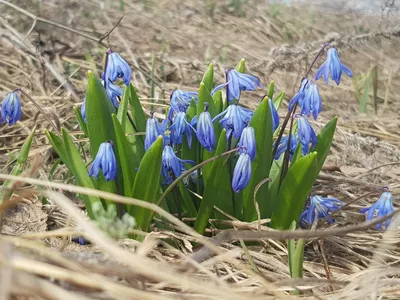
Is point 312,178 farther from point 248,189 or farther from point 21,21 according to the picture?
point 21,21

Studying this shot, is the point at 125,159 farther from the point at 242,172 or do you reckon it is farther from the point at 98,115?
the point at 242,172

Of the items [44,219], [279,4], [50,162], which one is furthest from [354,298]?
[279,4]

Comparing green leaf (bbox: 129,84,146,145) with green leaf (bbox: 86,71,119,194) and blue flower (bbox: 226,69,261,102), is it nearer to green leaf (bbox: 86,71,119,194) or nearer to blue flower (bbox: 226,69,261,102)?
green leaf (bbox: 86,71,119,194)

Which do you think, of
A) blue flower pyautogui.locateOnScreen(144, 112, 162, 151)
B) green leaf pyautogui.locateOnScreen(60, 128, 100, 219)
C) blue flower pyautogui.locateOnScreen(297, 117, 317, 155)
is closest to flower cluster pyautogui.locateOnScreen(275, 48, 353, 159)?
blue flower pyautogui.locateOnScreen(297, 117, 317, 155)

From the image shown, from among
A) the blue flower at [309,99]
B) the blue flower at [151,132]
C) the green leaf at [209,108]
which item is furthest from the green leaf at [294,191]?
the blue flower at [151,132]

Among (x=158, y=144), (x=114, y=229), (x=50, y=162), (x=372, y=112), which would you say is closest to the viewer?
(x=114, y=229)

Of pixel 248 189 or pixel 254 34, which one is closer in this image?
pixel 248 189

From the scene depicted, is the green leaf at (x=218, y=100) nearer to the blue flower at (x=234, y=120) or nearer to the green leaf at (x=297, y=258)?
the blue flower at (x=234, y=120)
